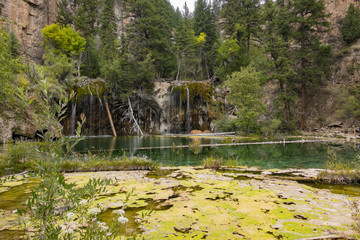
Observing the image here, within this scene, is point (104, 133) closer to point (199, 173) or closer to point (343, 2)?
point (199, 173)

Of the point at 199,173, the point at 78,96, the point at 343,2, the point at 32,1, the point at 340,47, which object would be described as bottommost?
the point at 199,173

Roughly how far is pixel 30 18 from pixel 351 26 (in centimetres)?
4765

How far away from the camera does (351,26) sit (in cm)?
2533

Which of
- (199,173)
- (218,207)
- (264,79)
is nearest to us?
(218,207)

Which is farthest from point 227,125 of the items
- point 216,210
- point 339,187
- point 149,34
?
point 216,210

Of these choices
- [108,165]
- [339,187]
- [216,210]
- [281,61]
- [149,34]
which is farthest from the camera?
[149,34]

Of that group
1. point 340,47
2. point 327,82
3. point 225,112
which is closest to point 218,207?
point 225,112

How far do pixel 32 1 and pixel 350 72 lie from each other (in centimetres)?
4850

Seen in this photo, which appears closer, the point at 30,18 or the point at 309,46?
the point at 309,46

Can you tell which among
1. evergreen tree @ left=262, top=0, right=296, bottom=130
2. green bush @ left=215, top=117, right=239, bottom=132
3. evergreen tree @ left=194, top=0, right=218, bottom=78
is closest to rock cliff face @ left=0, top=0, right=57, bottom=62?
evergreen tree @ left=194, top=0, right=218, bottom=78

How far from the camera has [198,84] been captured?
98.7 feet

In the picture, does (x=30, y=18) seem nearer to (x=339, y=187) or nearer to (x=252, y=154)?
(x=252, y=154)

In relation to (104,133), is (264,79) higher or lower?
higher

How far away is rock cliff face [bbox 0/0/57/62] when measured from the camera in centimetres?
3050
